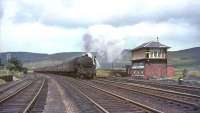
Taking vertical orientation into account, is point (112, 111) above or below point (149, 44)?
below

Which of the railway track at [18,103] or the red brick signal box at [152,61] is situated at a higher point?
the red brick signal box at [152,61]

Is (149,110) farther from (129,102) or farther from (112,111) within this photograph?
(129,102)

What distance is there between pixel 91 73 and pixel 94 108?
41.0 metres

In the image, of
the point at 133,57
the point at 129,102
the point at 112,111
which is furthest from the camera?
the point at 133,57

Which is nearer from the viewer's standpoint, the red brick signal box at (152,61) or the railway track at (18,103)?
the railway track at (18,103)

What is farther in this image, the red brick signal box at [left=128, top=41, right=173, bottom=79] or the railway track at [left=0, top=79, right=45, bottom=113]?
the red brick signal box at [left=128, top=41, right=173, bottom=79]

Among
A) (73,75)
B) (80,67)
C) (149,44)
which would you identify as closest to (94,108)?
(80,67)

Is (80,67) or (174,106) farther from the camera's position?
(80,67)

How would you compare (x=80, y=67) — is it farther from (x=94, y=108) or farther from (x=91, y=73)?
(x=94, y=108)

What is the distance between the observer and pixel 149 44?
85.0m

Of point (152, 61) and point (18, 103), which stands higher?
point (152, 61)

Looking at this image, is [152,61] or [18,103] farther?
[152,61]

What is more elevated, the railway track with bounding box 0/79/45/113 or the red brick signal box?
the red brick signal box

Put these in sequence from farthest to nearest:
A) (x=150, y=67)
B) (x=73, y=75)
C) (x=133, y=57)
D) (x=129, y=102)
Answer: (x=133, y=57) → (x=150, y=67) → (x=73, y=75) → (x=129, y=102)
